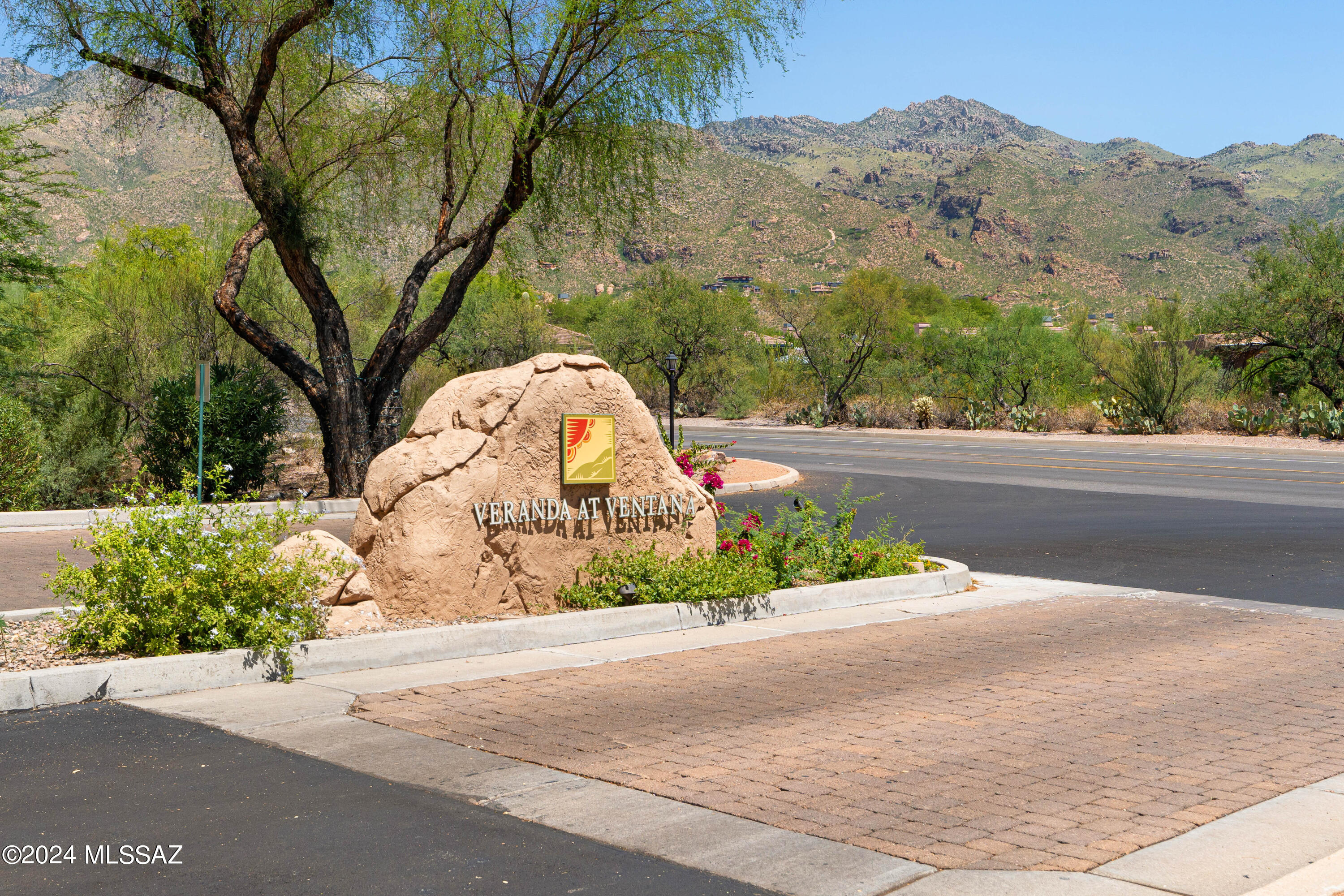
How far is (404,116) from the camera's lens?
19828 millimetres

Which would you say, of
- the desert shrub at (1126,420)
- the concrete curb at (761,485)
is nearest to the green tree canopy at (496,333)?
the concrete curb at (761,485)

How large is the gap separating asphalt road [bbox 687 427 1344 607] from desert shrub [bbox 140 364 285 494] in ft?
27.8

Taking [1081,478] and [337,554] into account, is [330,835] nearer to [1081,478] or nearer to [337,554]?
[337,554]

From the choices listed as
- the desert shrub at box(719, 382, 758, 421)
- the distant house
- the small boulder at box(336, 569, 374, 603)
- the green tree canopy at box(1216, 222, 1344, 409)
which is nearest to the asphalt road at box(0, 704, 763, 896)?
the small boulder at box(336, 569, 374, 603)

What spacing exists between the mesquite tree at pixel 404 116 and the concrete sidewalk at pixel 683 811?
35.9ft

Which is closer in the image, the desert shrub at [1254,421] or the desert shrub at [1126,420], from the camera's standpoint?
the desert shrub at [1254,421]

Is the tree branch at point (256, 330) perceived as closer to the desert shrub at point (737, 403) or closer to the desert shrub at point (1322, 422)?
the desert shrub at point (1322, 422)

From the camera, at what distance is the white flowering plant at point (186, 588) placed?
7875 millimetres

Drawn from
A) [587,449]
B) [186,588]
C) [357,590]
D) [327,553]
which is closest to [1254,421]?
[587,449]

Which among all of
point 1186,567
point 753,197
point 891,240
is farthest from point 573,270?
point 1186,567

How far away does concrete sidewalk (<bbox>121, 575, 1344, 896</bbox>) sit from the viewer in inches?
181

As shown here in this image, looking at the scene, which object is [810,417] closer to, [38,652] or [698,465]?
[698,465]

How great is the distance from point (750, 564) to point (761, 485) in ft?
40.2

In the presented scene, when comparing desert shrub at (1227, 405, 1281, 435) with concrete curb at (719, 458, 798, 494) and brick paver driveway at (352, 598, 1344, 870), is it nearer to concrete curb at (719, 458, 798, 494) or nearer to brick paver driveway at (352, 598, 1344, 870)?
concrete curb at (719, 458, 798, 494)
